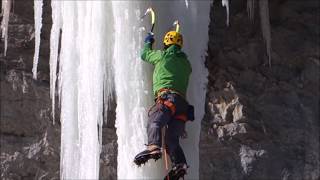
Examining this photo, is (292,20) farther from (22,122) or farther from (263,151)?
(22,122)

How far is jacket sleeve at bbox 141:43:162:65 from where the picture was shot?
5438 millimetres

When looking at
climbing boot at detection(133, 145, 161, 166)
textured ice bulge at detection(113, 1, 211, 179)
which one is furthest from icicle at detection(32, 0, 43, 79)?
climbing boot at detection(133, 145, 161, 166)

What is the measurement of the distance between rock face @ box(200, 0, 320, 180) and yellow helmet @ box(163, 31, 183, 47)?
1.97 meters

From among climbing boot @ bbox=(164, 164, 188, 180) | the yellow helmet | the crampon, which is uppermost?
the yellow helmet

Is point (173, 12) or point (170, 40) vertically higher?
point (173, 12)

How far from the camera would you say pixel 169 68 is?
5.38 m

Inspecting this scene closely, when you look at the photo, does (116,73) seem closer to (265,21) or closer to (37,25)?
(37,25)

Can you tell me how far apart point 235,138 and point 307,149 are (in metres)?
0.69

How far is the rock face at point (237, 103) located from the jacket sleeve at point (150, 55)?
182 centimetres

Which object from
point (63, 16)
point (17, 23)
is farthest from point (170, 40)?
point (17, 23)

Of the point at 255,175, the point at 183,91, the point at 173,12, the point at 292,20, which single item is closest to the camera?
the point at 183,91

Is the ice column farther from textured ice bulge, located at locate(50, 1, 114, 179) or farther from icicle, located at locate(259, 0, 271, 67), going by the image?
textured ice bulge, located at locate(50, 1, 114, 179)

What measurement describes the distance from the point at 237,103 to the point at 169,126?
2103 millimetres

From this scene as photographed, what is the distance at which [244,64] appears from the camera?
296 inches
